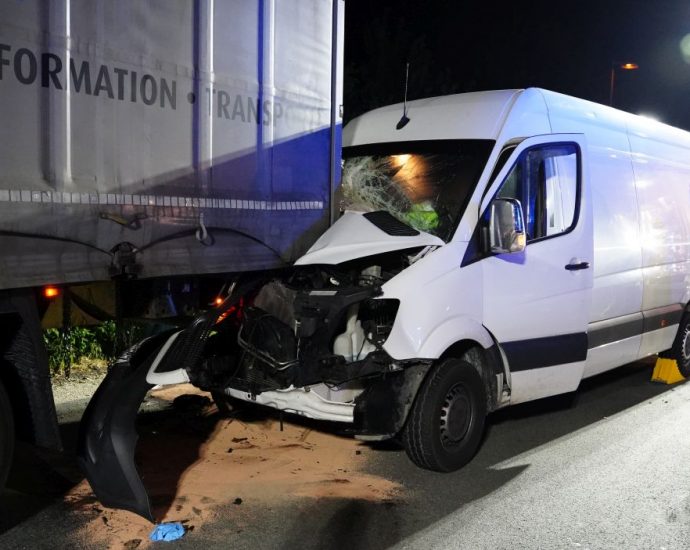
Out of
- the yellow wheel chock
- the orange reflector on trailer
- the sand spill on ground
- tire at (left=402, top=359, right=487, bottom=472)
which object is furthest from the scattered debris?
the yellow wheel chock

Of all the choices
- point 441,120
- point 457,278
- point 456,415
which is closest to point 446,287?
point 457,278

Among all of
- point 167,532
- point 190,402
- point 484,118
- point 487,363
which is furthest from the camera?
point 190,402

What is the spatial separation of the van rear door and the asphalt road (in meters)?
0.58

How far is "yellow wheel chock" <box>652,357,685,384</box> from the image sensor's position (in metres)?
7.98

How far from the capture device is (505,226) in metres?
5.01

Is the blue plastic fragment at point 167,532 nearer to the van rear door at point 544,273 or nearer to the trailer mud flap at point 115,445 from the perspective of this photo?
the trailer mud flap at point 115,445

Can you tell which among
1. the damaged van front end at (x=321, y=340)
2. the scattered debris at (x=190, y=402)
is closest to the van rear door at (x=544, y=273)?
the damaged van front end at (x=321, y=340)

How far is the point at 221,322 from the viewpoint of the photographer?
199 inches

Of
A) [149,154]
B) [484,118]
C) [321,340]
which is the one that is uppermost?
[484,118]

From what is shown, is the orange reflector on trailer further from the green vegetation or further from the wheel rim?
the green vegetation

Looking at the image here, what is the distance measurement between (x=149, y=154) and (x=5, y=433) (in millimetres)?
1604

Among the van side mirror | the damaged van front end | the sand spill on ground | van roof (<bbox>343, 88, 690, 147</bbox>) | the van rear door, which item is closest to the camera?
the sand spill on ground

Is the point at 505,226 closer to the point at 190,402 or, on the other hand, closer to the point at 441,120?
the point at 441,120

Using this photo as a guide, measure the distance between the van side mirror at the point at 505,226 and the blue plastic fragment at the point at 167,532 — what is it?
2.65 metres
